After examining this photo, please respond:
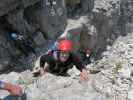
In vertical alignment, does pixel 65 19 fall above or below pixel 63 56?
below

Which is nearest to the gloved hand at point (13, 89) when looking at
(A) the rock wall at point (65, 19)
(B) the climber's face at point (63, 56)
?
(B) the climber's face at point (63, 56)

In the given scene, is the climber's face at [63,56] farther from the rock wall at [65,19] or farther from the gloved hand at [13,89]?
the rock wall at [65,19]

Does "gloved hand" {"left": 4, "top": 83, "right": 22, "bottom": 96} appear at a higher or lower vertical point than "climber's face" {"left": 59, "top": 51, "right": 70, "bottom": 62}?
lower

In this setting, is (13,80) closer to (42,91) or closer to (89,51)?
(42,91)

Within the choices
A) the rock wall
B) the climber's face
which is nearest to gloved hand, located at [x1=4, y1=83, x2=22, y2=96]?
the climber's face

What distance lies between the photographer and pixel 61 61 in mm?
6570

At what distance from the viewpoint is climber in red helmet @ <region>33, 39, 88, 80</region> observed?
6312 mm

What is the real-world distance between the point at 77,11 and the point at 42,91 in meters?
8.78

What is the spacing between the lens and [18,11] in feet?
36.5

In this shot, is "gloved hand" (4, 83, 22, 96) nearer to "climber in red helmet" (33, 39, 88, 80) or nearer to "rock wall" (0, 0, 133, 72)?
"climber in red helmet" (33, 39, 88, 80)

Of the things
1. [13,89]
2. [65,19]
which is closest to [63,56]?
[13,89]

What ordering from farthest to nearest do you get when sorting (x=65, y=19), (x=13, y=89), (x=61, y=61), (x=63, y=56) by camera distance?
(x=65, y=19) < (x=61, y=61) < (x=63, y=56) < (x=13, y=89)

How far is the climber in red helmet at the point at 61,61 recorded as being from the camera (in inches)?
249

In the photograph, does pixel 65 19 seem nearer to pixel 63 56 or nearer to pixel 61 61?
pixel 61 61
